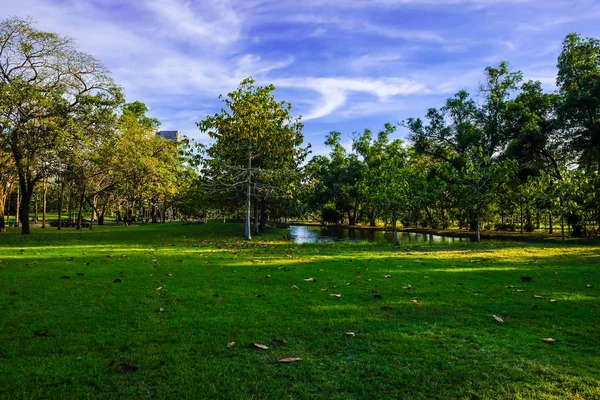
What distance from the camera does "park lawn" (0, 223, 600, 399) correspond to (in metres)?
3.18

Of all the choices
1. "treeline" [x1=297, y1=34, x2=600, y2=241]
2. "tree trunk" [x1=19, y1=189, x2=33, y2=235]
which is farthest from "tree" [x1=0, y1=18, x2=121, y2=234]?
"treeline" [x1=297, y1=34, x2=600, y2=241]

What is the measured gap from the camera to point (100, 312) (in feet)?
17.0

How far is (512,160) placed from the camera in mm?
27484

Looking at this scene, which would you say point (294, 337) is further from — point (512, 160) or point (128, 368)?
point (512, 160)

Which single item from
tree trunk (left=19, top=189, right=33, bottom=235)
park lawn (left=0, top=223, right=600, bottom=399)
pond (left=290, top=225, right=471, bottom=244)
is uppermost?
tree trunk (left=19, top=189, right=33, bottom=235)

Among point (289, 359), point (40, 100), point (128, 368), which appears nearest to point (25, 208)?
point (40, 100)

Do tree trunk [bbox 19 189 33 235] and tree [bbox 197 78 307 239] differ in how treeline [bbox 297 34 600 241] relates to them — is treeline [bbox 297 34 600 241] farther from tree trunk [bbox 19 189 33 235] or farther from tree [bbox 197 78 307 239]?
tree trunk [bbox 19 189 33 235]

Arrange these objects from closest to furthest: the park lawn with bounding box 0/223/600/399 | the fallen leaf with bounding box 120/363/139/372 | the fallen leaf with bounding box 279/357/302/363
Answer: the park lawn with bounding box 0/223/600/399, the fallen leaf with bounding box 120/363/139/372, the fallen leaf with bounding box 279/357/302/363

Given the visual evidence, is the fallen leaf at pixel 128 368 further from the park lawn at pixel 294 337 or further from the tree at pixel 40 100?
the tree at pixel 40 100

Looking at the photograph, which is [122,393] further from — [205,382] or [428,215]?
[428,215]

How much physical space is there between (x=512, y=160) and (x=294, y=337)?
28441mm

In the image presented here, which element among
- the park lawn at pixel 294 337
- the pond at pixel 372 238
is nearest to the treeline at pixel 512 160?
the pond at pixel 372 238

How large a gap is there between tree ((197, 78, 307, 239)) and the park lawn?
51.4 feet

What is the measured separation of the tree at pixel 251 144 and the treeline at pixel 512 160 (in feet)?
8.14
